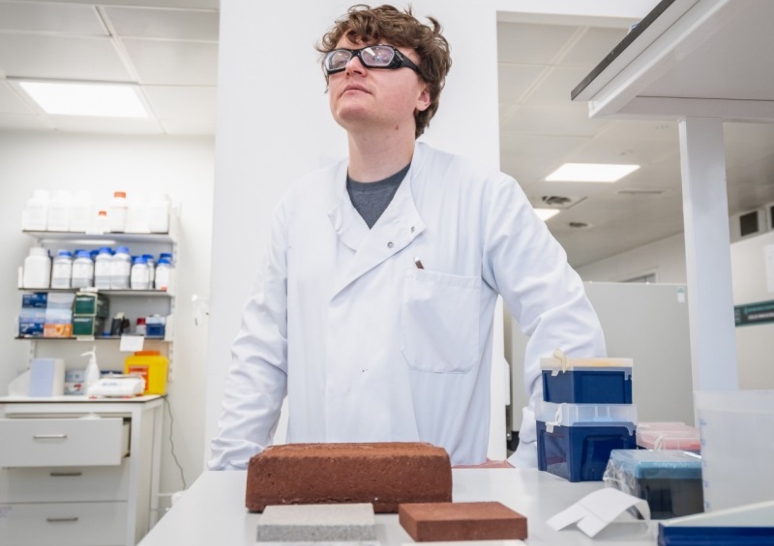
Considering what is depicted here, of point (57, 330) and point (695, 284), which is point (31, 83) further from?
point (695, 284)

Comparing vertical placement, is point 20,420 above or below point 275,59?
below

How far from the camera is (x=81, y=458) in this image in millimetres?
3014

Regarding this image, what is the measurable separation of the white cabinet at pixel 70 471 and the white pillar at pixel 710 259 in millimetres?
2657

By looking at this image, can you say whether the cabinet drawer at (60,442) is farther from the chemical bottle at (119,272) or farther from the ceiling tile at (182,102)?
the ceiling tile at (182,102)

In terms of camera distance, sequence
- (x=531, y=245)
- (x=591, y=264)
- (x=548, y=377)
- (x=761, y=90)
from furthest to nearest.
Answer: (x=591, y=264) < (x=531, y=245) < (x=761, y=90) < (x=548, y=377)

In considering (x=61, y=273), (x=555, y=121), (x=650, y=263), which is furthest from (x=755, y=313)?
(x=650, y=263)

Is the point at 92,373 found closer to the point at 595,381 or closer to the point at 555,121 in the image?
the point at 555,121

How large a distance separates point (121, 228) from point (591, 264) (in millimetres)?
7066

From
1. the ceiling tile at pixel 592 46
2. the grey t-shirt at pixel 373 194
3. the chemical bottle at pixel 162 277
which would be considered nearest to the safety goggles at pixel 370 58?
the grey t-shirt at pixel 373 194

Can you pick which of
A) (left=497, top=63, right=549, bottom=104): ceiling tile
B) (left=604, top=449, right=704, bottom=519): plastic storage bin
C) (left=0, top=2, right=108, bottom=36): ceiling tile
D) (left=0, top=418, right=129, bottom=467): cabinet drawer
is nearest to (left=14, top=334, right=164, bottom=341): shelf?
(left=0, top=418, right=129, bottom=467): cabinet drawer

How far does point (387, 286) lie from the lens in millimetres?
1300

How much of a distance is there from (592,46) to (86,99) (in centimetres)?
274

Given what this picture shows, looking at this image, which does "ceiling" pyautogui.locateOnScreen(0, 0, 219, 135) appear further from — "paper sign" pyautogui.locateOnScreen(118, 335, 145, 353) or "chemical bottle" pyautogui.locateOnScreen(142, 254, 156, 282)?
"paper sign" pyautogui.locateOnScreen(118, 335, 145, 353)

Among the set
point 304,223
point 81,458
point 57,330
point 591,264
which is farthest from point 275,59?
point 591,264
